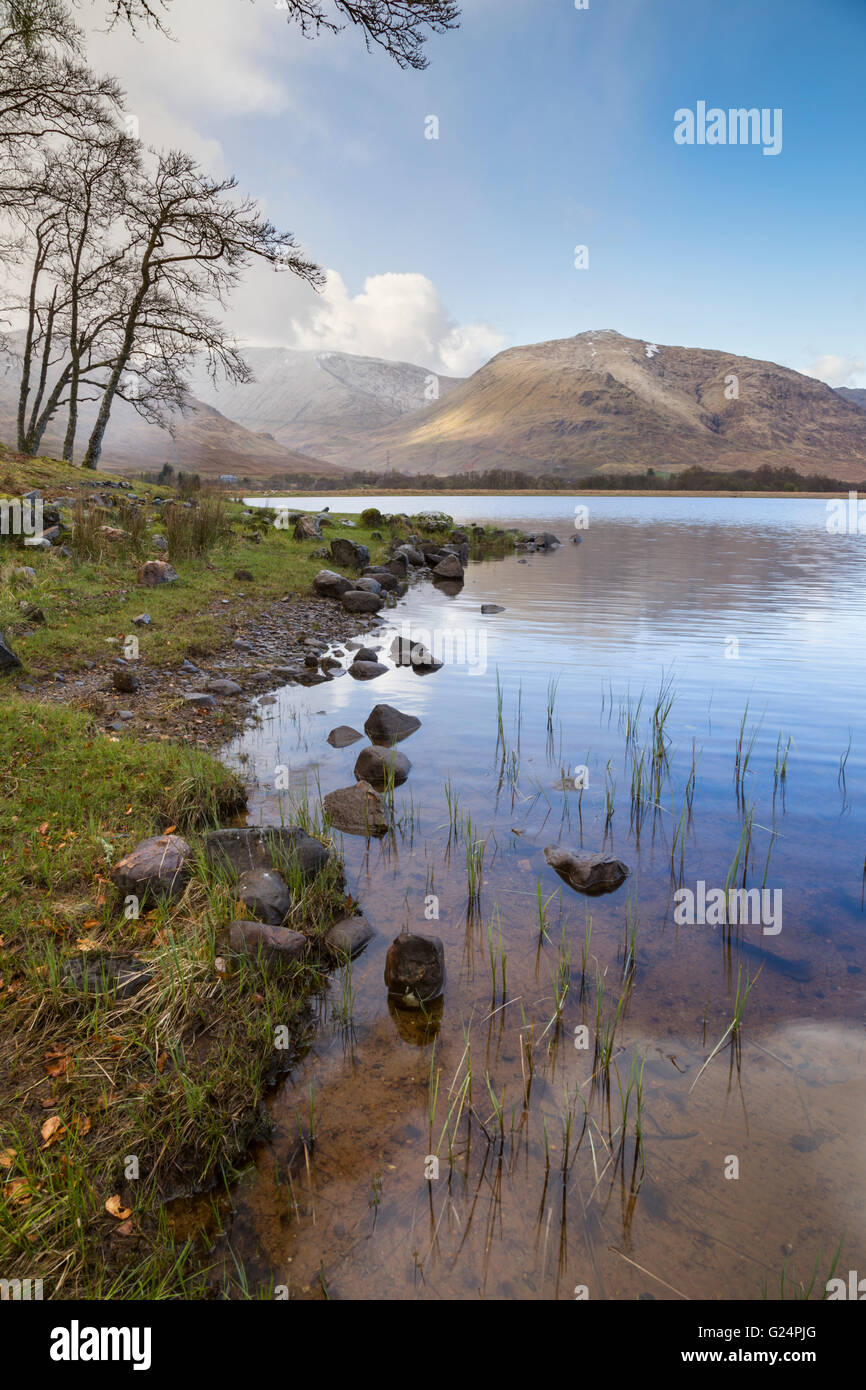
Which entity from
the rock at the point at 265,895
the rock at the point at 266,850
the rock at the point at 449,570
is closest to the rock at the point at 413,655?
the rock at the point at 266,850

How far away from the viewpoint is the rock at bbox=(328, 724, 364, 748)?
30.2 feet

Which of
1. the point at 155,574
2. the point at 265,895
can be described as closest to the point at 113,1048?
the point at 265,895

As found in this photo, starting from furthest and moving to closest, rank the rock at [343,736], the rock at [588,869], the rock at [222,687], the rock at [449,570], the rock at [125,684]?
the rock at [449,570], the rock at [222,687], the rock at [125,684], the rock at [343,736], the rock at [588,869]

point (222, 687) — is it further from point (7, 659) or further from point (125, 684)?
point (7, 659)

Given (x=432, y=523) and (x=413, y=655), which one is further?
(x=432, y=523)

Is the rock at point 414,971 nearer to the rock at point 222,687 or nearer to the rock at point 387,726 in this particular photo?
the rock at point 387,726

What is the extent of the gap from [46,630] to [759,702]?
37.8ft

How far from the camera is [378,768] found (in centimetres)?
809

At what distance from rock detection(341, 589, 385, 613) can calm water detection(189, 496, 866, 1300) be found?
8.12 m

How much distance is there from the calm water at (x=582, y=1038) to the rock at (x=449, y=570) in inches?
658

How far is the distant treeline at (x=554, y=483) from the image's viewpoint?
128875 millimetres

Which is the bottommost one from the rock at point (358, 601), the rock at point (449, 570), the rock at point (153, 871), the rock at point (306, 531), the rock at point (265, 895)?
the rock at point (265, 895)

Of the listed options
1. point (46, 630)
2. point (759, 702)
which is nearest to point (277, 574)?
point (46, 630)

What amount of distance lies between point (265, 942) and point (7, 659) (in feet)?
21.7
